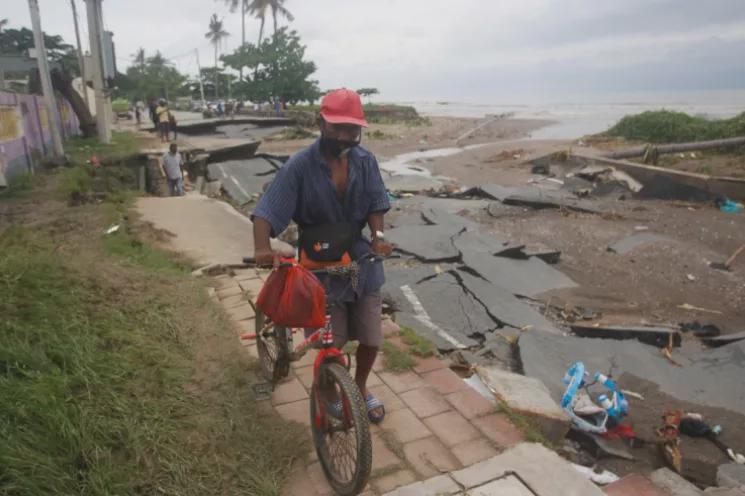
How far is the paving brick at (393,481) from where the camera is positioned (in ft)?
8.06

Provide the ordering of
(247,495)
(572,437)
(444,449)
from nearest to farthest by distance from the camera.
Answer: (247,495), (444,449), (572,437)

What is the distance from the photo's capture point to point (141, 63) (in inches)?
2857

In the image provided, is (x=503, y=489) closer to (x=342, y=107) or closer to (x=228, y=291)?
(x=342, y=107)

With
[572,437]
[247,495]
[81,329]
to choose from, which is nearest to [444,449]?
[247,495]

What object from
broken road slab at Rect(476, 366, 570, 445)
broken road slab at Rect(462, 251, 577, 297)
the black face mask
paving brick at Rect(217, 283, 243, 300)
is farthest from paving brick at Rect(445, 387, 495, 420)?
broken road slab at Rect(462, 251, 577, 297)

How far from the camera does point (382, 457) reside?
268 cm

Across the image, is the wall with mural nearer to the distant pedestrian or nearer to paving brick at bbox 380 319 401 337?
the distant pedestrian

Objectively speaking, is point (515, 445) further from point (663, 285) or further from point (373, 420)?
point (663, 285)

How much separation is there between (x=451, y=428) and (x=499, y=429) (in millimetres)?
278

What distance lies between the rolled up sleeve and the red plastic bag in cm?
33

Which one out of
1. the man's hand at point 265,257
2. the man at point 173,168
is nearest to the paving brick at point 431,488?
the man's hand at point 265,257

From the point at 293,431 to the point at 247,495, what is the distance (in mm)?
530

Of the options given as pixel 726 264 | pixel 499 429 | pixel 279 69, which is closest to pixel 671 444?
pixel 499 429

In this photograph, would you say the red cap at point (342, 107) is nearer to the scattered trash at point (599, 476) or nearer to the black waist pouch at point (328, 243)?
the black waist pouch at point (328, 243)
